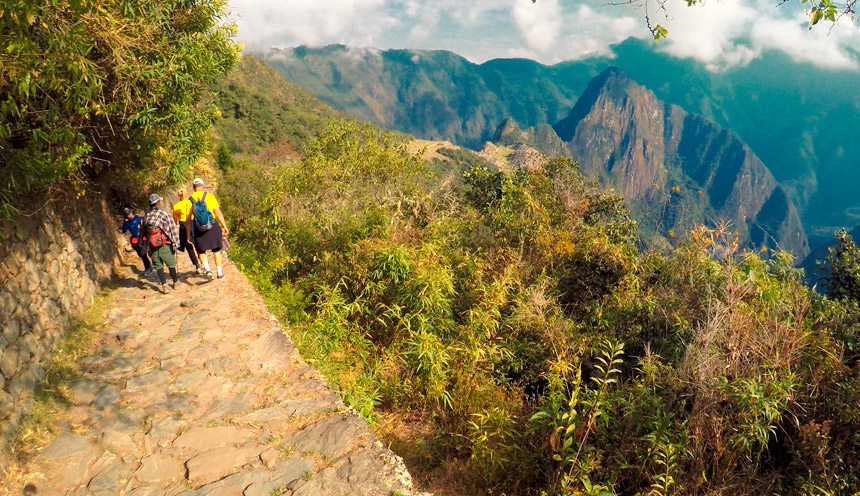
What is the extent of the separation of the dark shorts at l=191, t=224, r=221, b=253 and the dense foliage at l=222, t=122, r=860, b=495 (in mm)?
1082

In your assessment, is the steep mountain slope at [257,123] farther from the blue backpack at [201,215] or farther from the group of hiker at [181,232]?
the blue backpack at [201,215]

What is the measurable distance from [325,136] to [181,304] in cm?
892

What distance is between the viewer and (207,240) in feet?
23.5

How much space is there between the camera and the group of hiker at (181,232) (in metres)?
6.81

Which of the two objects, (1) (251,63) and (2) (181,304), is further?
(1) (251,63)

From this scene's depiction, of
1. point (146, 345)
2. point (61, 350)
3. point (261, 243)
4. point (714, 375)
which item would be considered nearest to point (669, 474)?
point (714, 375)

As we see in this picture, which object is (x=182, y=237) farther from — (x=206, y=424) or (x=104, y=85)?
(x=206, y=424)

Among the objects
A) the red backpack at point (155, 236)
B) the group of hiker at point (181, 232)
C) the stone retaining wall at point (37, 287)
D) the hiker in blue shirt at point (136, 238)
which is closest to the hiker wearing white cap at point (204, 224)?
the group of hiker at point (181, 232)

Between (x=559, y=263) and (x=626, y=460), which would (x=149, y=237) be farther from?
(x=559, y=263)

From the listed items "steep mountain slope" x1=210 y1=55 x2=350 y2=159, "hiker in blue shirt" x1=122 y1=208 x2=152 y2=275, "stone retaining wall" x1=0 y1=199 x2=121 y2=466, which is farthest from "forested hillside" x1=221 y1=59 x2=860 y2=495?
"steep mountain slope" x1=210 y1=55 x2=350 y2=159

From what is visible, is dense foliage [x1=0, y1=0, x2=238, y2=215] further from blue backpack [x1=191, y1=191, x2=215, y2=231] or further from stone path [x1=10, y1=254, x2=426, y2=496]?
stone path [x1=10, y1=254, x2=426, y2=496]

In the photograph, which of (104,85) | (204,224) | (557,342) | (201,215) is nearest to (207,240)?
(204,224)

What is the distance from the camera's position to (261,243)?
35.5 ft

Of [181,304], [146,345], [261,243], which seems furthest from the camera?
[261,243]
